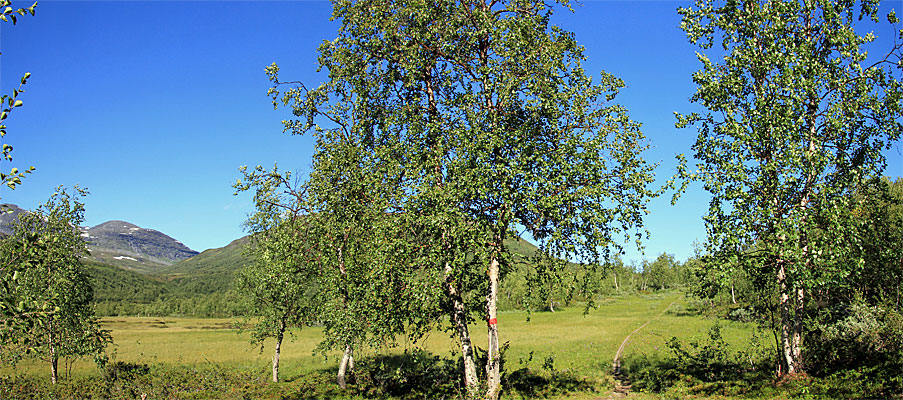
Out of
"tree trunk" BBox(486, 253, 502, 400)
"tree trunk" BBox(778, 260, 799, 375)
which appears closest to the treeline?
"tree trunk" BBox(486, 253, 502, 400)

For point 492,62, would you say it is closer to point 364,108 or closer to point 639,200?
point 364,108

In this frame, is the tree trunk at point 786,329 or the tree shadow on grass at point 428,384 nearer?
the tree trunk at point 786,329

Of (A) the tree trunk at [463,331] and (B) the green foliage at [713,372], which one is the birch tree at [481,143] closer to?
(A) the tree trunk at [463,331]

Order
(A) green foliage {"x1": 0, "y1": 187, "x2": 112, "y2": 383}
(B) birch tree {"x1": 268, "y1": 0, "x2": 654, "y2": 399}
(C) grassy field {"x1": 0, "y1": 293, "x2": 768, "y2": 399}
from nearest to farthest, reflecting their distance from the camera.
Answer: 1. (B) birch tree {"x1": 268, "y1": 0, "x2": 654, "y2": 399}
2. (C) grassy field {"x1": 0, "y1": 293, "x2": 768, "y2": 399}
3. (A) green foliage {"x1": 0, "y1": 187, "x2": 112, "y2": 383}

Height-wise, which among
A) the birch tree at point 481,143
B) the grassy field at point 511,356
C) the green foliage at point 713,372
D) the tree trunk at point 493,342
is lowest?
the grassy field at point 511,356

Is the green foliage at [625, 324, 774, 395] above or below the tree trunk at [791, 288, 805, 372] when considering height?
below

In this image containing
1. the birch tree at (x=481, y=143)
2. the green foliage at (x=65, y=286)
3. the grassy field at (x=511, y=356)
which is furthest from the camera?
the green foliage at (x=65, y=286)

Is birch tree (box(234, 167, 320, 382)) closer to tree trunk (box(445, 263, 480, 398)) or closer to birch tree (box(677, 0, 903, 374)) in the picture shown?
tree trunk (box(445, 263, 480, 398))

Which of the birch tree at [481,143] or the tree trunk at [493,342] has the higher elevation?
the birch tree at [481,143]

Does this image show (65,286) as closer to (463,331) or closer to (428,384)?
(428,384)

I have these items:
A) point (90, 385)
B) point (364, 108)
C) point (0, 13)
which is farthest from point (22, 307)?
point (90, 385)

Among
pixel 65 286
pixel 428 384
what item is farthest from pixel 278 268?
pixel 65 286

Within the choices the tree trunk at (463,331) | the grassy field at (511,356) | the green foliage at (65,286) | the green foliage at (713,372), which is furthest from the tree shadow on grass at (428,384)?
the green foliage at (65,286)

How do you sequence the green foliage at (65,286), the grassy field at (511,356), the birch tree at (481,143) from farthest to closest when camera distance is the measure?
1. the green foliage at (65,286)
2. the grassy field at (511,356)
3. the birch tree at (481,143)
